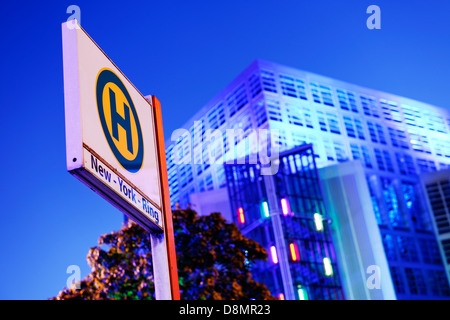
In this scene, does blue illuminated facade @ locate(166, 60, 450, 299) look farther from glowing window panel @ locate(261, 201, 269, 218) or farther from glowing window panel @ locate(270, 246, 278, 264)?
glowing window panel @ locate(270, 246, 278, 264)

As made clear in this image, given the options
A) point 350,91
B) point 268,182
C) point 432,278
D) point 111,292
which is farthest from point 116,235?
point 350,91

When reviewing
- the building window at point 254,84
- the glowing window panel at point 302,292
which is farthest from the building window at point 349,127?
the glowing window panel at point 302,292

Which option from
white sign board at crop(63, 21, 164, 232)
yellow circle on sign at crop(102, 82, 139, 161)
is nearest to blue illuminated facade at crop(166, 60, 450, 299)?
white sign board at crop(63, 21, 164, 232)

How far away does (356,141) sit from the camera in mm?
69125

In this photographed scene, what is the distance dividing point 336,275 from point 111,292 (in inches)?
1079

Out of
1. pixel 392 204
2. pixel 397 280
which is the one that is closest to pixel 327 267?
pixel 397 280

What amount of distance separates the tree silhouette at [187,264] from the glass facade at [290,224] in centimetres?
2092

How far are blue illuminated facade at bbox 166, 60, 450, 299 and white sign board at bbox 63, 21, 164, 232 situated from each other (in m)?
54.5

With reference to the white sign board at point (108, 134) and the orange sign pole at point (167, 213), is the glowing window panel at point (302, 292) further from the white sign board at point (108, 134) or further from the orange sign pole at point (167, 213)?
the white sign board at point (108, 134)

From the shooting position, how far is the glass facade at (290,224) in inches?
1903

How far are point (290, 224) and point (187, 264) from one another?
2545 cm

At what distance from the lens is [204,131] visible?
2908 inches

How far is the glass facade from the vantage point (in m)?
48.3

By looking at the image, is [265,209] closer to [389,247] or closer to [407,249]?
[389,247]
